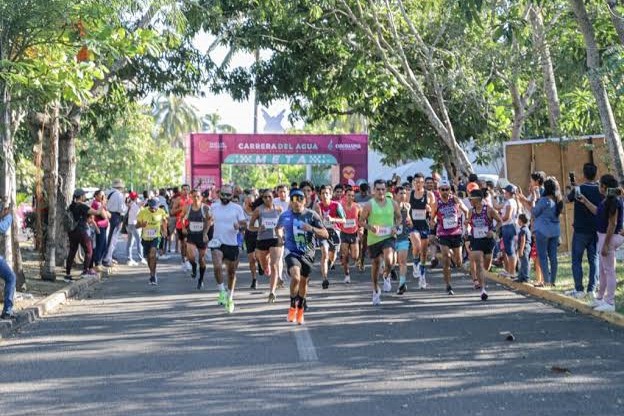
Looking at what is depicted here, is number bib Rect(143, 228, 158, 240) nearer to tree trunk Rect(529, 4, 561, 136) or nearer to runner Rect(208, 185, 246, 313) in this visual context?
runner Rect(208, 185, 246, 313)

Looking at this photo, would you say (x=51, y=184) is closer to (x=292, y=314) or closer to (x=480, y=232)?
(x=292, y=314)

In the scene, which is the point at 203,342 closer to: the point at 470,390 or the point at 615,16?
the point at 470,390

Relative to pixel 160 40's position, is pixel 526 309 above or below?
below

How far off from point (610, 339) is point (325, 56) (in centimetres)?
1551

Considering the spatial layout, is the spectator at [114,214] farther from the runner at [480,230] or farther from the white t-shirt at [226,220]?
the runner at [480,230]

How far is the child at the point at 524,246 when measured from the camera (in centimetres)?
1669

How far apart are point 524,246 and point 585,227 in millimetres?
2977

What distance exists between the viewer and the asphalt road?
7828 millimetres

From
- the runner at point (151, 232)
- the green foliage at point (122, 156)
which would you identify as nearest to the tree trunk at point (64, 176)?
the runner at point (151, 232)

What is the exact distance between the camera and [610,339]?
1105 cm

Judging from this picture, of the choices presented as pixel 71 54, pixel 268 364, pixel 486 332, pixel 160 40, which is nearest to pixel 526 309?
pixel 486 332

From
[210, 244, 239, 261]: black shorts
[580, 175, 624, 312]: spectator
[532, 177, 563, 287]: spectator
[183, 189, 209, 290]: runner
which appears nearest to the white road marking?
[210, 244, 239, 261]: black shorts

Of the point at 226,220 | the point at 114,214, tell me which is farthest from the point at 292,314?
the point at 114,214

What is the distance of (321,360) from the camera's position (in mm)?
9750
